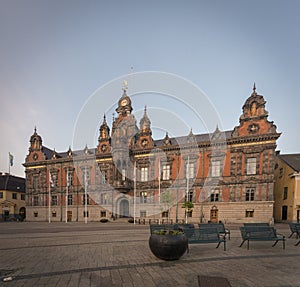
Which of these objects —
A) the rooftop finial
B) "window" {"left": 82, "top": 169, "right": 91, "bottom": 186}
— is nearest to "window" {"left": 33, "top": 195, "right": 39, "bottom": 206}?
"window" {"left": 82, "top": 169, "right": 91, "bottom": 186}

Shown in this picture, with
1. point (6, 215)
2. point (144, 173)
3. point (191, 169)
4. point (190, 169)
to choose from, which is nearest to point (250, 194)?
point (191, 169)

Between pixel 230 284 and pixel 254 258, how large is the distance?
Answer: 3331 mm

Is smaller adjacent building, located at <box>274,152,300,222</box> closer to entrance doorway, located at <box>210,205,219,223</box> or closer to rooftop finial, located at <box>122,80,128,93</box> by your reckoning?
entrance doorway, located at <box>210,205,219,223</box>

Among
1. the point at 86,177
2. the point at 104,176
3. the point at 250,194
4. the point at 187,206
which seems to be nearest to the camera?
the point at 187,206

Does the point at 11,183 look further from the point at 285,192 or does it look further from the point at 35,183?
the point at 285,192

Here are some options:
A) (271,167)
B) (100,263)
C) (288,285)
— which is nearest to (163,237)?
(100,263)


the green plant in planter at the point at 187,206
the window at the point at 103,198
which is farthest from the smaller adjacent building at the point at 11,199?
the green plant in planter at the point at 187,206

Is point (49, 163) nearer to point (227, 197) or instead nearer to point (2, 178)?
point (2, 178)

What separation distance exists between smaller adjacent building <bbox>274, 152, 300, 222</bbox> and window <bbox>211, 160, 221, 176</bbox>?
10.3 m

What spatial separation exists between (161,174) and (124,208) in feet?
29.1

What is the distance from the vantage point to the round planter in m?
7.33

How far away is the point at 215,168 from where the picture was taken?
30453mm

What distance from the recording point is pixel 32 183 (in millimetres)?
43031

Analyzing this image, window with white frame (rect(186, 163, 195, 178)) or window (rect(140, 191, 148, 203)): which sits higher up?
window with white frame (rect(186, 163, 195, 178))
